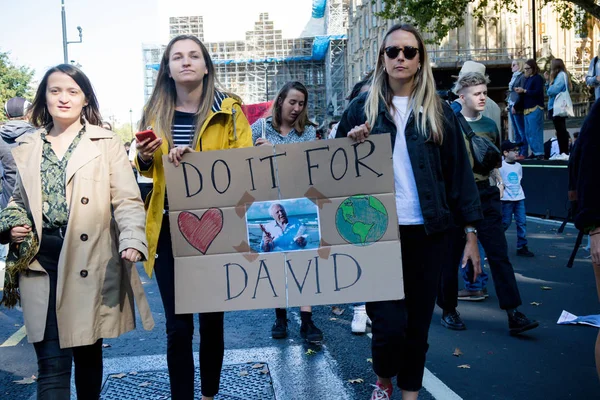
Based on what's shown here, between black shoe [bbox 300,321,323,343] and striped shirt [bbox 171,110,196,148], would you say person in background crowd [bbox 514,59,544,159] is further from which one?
striped shirt [bbox 171,110,196,148]

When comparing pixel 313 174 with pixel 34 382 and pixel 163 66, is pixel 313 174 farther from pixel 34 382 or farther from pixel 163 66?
pixel 34 382

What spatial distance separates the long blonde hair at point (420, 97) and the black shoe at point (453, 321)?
290 cm

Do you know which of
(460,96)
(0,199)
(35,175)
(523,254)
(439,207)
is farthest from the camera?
(523,254)

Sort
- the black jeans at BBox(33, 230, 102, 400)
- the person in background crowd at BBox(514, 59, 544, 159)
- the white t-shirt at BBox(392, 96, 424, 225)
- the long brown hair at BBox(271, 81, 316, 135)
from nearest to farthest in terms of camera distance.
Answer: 1. the black jeans at BBox(33, 230, 102, 400)
2. the white t-shirt at BBox(392, 96, 424, 225)
3. the long brown hair at BBox(271, 81, 316, 135)
4. the person in background crowd at BBox(514, 59, 544, 159)

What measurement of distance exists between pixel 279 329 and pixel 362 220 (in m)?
2.68

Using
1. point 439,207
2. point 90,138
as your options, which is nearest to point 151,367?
point 90,138

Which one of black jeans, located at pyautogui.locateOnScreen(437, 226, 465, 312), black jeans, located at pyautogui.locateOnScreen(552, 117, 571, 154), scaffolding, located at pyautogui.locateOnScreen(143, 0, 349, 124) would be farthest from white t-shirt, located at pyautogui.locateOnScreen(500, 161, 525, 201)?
scaffolding, located at pyautogui.locateOnScreen(143, 0, 349, 124)

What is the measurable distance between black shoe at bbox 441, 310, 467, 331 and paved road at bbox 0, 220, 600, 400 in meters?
0.08

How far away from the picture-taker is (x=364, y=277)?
3615mm

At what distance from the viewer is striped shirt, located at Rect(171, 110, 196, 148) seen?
12.4ft

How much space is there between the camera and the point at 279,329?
6.06m

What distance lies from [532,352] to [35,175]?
382cm

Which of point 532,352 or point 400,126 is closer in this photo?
point 400,126

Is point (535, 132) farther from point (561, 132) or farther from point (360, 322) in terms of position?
point (360, 322)
